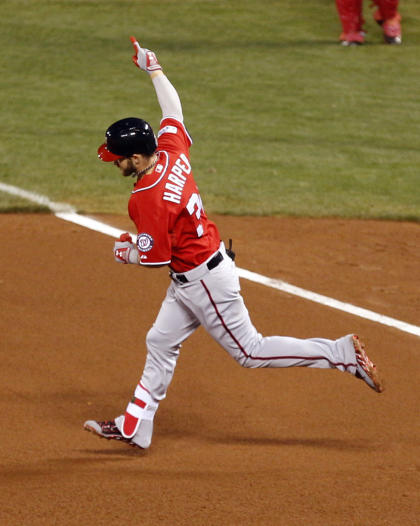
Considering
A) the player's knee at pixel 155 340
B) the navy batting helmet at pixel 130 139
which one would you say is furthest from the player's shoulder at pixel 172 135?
the player's knee at pixel 155 340

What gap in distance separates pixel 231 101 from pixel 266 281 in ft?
19.5

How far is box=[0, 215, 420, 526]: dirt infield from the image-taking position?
473 cm

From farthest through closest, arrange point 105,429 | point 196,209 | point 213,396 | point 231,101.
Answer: point 231,101 → point 213,396 → point 105,429 → point 196,209

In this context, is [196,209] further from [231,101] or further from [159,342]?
[231,101]

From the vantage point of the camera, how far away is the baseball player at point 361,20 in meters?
15.5

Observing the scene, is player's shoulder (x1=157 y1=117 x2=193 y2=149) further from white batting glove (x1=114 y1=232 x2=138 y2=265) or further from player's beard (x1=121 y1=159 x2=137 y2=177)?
white batting glove (x1=114 y1=232 x2=138 y2=265)

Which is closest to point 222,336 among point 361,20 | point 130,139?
point 130,139

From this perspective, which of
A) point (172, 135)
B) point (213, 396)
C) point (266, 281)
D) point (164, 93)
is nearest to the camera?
point (172, 135)

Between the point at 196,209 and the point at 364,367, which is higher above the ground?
the point at 196,209

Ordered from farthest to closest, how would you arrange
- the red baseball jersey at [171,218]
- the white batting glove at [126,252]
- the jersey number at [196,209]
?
the white batting glove at [126,252] < the jersey number at [196,209] < the red baseball jersey at [171,218]

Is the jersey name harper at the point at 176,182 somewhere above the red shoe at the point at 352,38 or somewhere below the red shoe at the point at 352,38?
above

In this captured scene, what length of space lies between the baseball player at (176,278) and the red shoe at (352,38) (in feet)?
35.9

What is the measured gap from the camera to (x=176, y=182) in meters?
5.28

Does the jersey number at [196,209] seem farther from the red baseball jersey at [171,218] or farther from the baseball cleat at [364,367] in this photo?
the baseball cleat at [364,367]
